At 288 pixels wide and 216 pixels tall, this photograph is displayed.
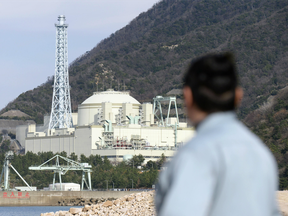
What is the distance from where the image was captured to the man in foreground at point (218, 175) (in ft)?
10.5

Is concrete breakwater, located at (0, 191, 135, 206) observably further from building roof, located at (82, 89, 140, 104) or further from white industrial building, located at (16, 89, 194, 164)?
building roof, located at (82, 89, 140, 104)

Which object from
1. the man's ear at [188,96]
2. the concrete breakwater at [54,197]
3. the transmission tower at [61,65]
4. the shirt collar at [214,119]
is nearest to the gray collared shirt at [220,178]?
the shirt collar at [214,119]

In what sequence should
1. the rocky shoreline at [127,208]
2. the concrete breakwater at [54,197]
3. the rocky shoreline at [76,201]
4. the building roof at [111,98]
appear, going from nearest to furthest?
the rocky shoreline at [127,208]
the concrete breakwater at [54,197]
the rocky shoreline at [76,201]
the building roof at [111,98]

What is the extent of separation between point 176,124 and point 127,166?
61.4 ft

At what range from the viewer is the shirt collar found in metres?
3.45

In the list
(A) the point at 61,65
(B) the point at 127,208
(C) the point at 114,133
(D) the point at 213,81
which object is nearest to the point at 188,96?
(D) the point at 213,81

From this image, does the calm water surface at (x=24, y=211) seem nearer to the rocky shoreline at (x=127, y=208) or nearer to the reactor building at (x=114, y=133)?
the rocky shoreline at (x=127, y=208)

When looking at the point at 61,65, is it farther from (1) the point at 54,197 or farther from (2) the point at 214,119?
(2) the point at 214,119

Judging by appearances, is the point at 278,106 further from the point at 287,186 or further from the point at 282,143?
the point at 287,186

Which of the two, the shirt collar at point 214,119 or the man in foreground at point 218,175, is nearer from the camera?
the man in foreground at point 218,175

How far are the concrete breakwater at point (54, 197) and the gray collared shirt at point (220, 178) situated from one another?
285ft

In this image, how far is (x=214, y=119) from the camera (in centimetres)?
346

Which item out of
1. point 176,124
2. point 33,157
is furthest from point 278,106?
point 33,157

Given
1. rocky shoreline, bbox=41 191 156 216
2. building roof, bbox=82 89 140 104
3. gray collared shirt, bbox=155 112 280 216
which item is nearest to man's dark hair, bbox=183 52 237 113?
gray collared shirt, bbox=155 112 280 216
